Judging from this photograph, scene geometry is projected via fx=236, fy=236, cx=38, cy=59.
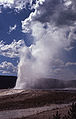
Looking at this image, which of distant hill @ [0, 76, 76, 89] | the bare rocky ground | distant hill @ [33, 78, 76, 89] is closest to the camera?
the bare rocky ground

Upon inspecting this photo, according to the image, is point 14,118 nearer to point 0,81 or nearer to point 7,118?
point 7,118

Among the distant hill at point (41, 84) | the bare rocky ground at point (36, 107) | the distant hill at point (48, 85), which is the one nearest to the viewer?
the bare rocky ground at point (36, 107)

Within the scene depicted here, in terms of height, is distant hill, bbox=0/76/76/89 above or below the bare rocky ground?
above

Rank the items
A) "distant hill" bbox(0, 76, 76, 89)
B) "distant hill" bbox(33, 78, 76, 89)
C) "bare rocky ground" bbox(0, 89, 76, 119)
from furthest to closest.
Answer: "distant hill" bbox(0, 76, 76, 89), "distant hill" bbox(33, 78, 76, 89), "bare rocky ground" bbox(0, 89, 76, 119)

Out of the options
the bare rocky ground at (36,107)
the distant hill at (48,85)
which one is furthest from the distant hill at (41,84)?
the bare rocky ground at (36,107)

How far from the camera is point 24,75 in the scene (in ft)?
332

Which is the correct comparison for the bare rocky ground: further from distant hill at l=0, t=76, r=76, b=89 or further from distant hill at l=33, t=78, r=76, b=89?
distant hill at l=33, t=78, r=76, b=89

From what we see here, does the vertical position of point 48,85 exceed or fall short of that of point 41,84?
it falls short

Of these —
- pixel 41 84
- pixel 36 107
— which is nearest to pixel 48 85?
pixel 41 84

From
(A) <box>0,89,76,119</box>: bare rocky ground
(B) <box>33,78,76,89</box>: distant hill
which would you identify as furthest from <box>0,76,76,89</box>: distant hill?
(A) <box>0,89,76,119</box>: bare rocky ground

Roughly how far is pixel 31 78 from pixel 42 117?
79944mm

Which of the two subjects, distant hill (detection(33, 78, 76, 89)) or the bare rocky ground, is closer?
the bare rocky ground

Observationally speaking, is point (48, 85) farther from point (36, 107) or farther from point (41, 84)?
point (36, 107)

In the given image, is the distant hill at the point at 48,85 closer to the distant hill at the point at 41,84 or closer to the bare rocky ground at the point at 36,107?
the distant hill at the point at 41,84
